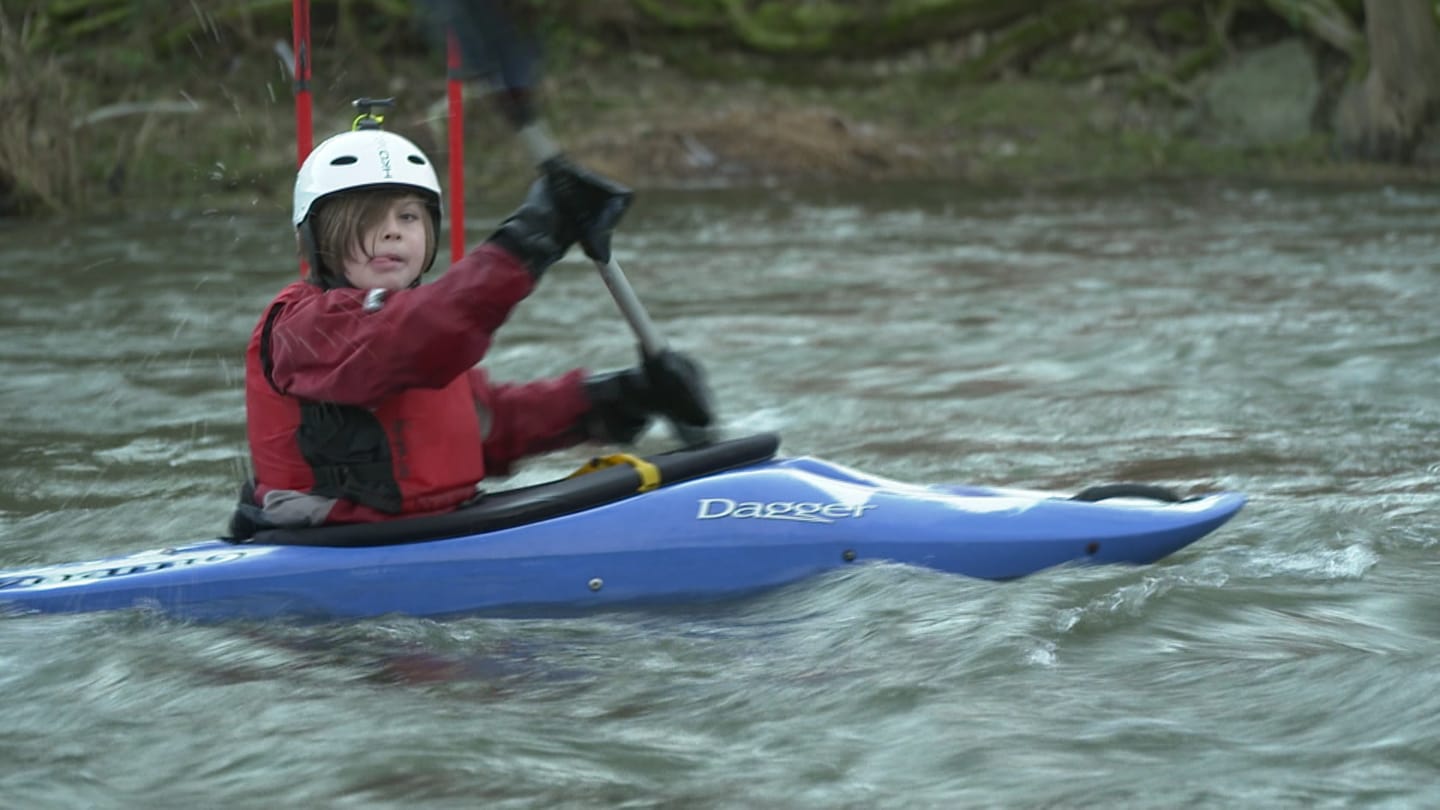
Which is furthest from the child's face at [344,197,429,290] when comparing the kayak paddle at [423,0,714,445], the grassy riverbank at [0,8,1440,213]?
the grassy riverbank at [0,8,1440,213]

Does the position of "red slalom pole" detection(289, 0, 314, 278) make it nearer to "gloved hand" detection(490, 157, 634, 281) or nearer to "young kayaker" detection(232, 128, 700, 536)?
"young kayaker" detection(232, 128, 700, 536)

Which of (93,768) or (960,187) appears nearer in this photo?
(93,768)

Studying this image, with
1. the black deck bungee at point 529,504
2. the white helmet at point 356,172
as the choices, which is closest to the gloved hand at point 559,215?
the white helmet at point 356,172

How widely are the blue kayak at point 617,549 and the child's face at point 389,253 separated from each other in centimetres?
49

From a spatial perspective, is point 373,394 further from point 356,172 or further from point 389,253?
point 356,172

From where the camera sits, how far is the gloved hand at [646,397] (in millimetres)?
4250

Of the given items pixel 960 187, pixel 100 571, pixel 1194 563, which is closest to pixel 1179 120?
pixel 960 187

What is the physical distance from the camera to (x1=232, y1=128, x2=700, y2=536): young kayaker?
3.63 meters

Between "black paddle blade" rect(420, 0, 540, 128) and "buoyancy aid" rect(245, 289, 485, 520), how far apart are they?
628 millimetres

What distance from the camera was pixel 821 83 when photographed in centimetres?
1530

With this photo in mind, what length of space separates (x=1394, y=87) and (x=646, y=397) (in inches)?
396

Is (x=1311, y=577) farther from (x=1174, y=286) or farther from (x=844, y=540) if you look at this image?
(x=1174, y=286)

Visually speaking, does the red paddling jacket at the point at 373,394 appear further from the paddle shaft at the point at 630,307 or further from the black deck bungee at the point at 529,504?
the paddle shaft at the point at 630,307

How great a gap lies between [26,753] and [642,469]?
1347 millimetres
